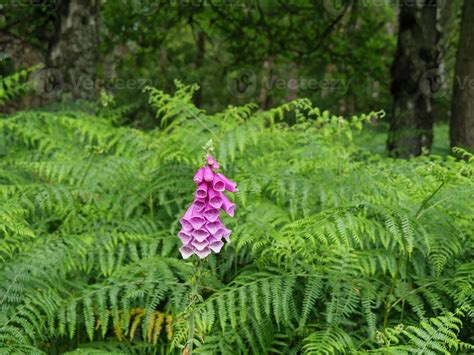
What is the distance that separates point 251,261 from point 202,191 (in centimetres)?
113

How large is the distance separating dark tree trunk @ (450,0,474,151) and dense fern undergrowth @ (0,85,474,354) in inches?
Result: 131

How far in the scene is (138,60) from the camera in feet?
27.3

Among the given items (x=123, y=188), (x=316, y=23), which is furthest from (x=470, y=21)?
(x=123, y=188)

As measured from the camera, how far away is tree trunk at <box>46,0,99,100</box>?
6109mm

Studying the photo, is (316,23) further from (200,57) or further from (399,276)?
(399,276)

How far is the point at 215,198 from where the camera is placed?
1974 mm

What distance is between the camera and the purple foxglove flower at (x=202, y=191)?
1.93m

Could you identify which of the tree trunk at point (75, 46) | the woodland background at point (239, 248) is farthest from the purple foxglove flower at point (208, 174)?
the tree trunk at point (75, 46)

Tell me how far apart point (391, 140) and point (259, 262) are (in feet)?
15.2

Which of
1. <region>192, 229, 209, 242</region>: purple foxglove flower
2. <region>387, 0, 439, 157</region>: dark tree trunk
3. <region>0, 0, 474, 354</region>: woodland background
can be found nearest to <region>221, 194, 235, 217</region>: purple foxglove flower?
<region>192, 229, 209, 242</region>: purple foxglove flower
